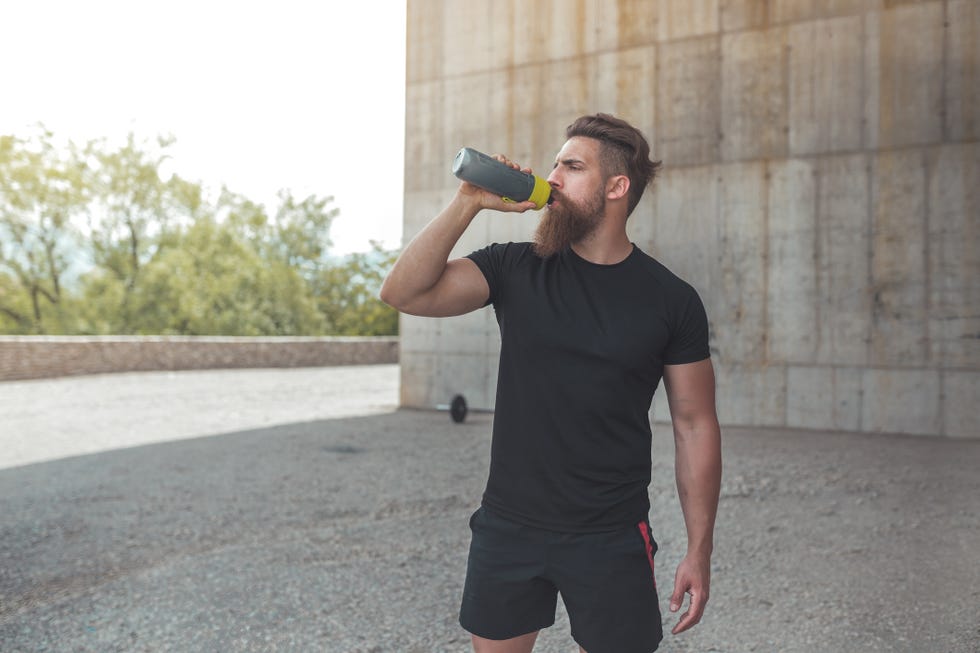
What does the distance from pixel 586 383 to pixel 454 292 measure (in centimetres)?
37

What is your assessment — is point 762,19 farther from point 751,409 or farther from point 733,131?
point 751,409

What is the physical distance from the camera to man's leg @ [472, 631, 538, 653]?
1.73 meters

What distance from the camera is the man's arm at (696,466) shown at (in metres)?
1.77

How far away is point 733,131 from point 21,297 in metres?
31.3

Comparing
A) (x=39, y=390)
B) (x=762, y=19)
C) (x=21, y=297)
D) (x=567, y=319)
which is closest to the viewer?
(x=567, y=319)

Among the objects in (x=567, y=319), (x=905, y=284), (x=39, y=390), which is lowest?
(x=39, y=390)

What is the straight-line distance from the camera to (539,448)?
5.75 feet

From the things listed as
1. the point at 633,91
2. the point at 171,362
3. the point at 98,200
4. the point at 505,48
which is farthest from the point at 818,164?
the point at 98,200

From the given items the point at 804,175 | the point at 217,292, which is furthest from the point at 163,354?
the point at 217,292

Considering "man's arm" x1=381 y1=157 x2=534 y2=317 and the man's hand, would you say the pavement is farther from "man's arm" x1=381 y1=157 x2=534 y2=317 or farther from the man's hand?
"man's arm" x1=381 y1=157 x2=534 y2=317

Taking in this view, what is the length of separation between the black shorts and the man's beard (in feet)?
2.11

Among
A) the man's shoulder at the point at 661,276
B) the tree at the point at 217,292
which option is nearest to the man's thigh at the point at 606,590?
the man's shoulder at the point at 661,276

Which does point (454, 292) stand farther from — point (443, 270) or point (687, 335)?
point (687, 335)

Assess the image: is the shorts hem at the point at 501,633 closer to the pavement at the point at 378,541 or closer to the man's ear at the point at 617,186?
the man's ear at the point at 617,186
